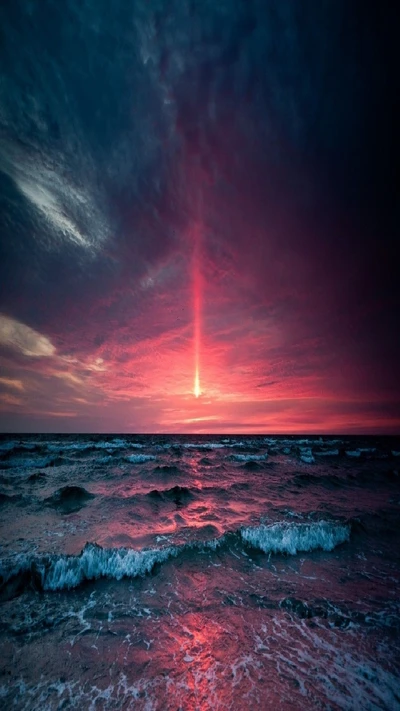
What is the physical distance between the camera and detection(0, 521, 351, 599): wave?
6.45 m

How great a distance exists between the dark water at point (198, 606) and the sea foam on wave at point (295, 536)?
39 millimetres

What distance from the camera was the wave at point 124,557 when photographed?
6.45 metres

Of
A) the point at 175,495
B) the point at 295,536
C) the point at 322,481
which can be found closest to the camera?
the point at 295,536

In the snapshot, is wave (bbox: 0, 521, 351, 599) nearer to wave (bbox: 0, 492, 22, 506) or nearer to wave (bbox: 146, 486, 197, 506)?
wave (bbox: 146, 486, 197, 506)

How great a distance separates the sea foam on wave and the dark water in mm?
39

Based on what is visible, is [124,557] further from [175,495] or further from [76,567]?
[175,495]

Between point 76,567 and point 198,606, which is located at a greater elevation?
point 76,567

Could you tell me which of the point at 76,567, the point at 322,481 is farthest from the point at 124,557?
the point at 322,481

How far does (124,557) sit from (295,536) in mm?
5385

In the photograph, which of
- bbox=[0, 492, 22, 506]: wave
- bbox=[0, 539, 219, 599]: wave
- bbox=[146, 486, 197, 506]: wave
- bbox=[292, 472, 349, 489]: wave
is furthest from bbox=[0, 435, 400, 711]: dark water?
bbox=[292, 472, 349, 489]: wave

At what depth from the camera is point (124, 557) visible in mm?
7266

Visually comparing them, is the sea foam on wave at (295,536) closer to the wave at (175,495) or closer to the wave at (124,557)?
the wave at (124,557)

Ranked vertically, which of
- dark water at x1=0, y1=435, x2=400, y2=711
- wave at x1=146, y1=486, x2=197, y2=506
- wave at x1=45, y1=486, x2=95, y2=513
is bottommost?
dark water at x1=0, y1=435, x2=400, y2=711

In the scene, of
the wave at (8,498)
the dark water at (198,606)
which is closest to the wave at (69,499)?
the dark water at (198,606)
